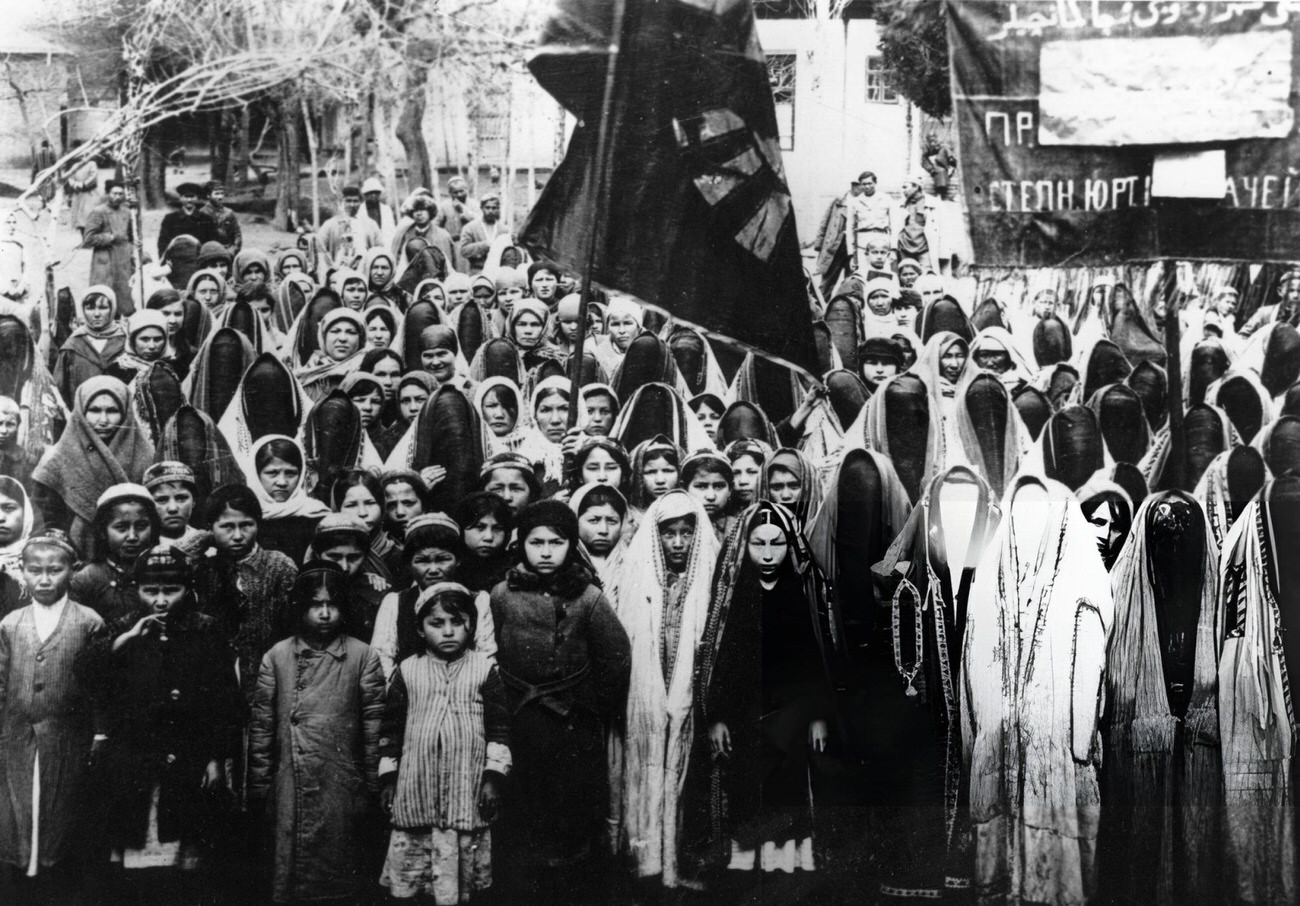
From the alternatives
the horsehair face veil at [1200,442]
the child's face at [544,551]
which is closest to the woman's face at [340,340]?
the child's face at [544,551]

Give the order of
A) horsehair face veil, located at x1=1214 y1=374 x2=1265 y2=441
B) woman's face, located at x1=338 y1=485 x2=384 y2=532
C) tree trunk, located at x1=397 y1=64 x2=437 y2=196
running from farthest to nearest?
1. horsehair face veil, located at x1=1214 y1=374 x2=1265 y2=441
2. tree trunk, located at x1=397 y1=64 x2=437 y2=196
3. woman's face, located at x1=338 y1=485 x2=384 y2=532

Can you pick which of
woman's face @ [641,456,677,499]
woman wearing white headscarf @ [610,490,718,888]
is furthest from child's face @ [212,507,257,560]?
woman's face @ [641,456,677,499]

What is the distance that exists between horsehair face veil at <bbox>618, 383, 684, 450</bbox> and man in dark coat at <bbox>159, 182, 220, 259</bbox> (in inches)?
74.0

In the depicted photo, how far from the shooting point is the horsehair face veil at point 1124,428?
4977 mm

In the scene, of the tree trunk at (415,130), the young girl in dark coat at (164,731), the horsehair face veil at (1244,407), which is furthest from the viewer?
the horsehair face veil at (1244,407)

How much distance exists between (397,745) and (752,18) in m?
3.37

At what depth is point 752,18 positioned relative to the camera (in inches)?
193

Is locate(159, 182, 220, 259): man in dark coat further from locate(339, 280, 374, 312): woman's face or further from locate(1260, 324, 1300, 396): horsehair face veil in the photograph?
locate(1260, 324, 1300, 396): horsehair face veil

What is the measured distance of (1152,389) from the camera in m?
5.00

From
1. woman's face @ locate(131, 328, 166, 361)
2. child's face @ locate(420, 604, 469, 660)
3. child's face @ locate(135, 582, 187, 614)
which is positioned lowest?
child's face @ locate(420, 604, 469, 660)

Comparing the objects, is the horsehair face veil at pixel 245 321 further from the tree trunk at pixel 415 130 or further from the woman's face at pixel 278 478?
the tree trunk at pixel 415 130

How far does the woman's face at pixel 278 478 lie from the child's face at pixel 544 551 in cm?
99

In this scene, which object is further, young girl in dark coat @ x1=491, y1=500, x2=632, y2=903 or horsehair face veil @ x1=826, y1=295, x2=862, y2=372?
horsehair face veil @ x1=826, y1=295, x2=862, y2=372

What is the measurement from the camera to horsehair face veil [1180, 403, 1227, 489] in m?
4.99
